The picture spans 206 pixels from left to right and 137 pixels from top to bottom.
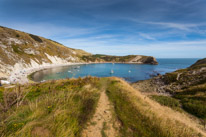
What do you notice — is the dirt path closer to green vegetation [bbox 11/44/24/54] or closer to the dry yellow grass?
the dry yellow grass

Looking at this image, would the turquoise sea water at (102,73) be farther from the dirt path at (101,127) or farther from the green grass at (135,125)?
the green grass at (135,125)

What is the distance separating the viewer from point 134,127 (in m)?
5.57

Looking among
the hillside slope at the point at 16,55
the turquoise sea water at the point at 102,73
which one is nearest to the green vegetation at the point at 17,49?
the hillside slope at the point at 16,55

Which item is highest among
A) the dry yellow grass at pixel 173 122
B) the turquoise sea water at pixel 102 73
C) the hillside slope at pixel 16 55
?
the hillside slope at pixel 16 55

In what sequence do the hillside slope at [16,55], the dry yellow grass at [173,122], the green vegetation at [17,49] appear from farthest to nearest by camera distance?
1. the green vegetation at [17,49]
2. the hillside slope at [16,55]
3. the dry yellow grass at [173,122]

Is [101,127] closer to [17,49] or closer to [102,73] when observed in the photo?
[102,73]

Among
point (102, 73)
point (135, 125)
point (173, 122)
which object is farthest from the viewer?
point (102, 73)

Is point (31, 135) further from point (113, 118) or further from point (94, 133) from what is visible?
point (113, 118)

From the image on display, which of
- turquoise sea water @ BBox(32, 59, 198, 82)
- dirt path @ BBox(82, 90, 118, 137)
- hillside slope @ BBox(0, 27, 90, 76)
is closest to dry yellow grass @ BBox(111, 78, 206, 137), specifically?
dirt path @ BBox(82, 90, 118, 137)

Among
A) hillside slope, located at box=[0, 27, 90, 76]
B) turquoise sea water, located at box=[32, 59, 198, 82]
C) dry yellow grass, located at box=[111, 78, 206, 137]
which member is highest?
hillside slope, located at box=[0, 27, 90, 76]

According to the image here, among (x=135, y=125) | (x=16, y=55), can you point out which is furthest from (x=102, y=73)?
(x=16, y=55)

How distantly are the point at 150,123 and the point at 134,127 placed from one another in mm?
1234

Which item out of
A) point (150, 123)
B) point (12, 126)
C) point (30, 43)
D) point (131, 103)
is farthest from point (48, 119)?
point (30, 43)

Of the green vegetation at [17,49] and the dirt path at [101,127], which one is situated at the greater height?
the green vegetation at [17,49]
